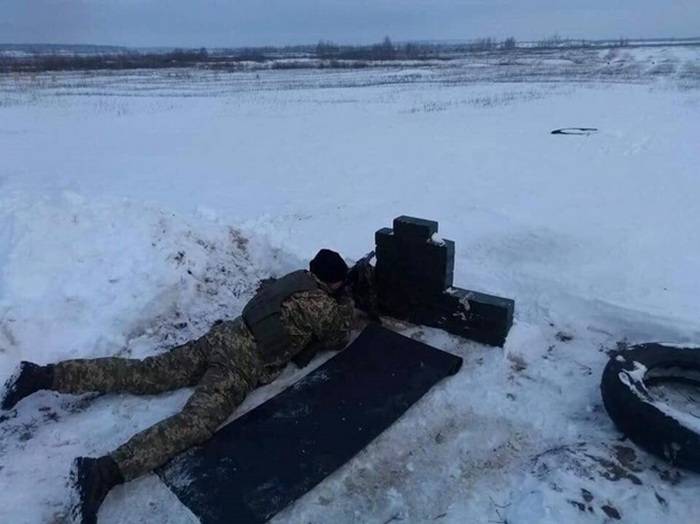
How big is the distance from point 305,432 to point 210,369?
758 mm

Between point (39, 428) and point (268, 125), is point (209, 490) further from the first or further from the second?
point (268, 125)

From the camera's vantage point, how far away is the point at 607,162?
9969mm

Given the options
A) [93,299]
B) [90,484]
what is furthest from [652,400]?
[93,299]

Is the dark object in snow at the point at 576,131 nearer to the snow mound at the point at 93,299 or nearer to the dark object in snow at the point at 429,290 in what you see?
the snow mound at the point at 93,299

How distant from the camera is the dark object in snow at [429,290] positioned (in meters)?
4.40

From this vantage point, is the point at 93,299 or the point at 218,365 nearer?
the point at 218,365

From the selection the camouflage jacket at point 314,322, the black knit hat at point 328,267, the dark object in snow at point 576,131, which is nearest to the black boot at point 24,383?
the camouflage jacket at point 314,322

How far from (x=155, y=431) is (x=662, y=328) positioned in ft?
12.7

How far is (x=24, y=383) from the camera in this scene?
11.7 ft

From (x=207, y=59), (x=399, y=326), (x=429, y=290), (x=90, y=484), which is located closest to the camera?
(x=90, y=484)

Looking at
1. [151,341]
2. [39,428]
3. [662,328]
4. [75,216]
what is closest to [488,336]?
[662,328]

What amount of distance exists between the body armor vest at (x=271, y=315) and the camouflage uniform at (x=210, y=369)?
0.14 ft

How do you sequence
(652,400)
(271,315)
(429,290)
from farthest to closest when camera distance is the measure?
(429,290) < (271,315) < (652,400)

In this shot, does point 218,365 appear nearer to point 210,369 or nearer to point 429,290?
point 210,369
